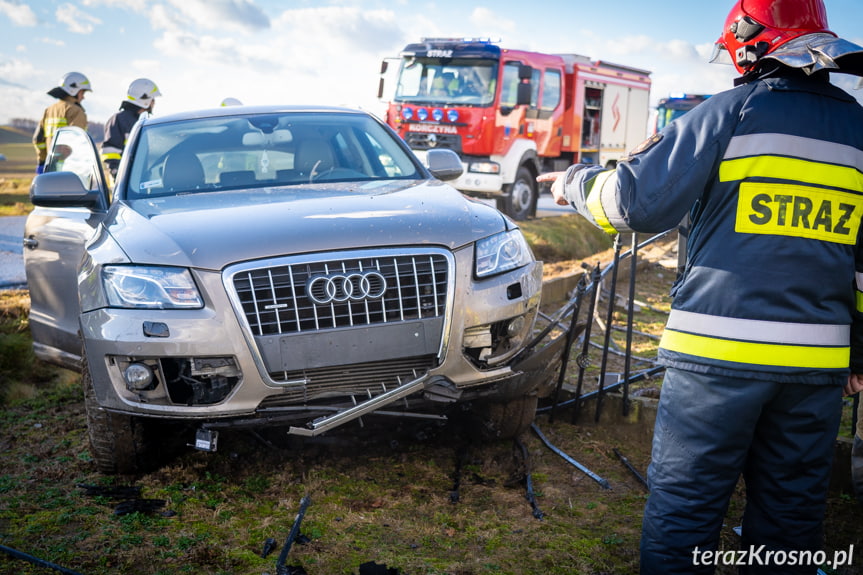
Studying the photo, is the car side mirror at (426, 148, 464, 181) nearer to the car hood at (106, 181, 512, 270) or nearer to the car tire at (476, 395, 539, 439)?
the car hood at (106, 181, 512, 270)

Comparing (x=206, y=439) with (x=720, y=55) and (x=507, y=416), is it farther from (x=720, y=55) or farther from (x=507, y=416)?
(x=720, y=55)

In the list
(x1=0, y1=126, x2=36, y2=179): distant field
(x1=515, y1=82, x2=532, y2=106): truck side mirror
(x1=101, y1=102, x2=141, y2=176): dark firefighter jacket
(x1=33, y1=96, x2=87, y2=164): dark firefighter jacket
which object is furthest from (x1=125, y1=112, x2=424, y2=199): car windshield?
(x1=0, y1=126, x2=36, y2=179): distant field

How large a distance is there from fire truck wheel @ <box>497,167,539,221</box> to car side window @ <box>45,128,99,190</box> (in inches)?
363

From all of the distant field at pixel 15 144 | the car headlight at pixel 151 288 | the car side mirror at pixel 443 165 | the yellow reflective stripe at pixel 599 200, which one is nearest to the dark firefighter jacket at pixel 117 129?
the car side mirror at pixel 443 165

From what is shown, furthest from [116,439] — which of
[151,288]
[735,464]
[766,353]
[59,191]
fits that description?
[766,353]

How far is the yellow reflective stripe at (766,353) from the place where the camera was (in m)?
2.24

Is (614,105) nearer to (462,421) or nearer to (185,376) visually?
(462,421)

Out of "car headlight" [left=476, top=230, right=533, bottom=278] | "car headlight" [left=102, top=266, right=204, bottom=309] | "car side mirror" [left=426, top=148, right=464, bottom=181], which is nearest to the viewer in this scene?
"car headlight" [left=102, top=266, right=204, bottom=309]

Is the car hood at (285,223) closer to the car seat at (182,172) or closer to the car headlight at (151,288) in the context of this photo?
the car headlight at (151,288)

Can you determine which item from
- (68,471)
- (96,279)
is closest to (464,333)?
(96,279)

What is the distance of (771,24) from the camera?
2336 millimetres

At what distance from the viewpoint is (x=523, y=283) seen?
12.1 ft

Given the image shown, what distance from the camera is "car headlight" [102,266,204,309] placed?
10.6ft

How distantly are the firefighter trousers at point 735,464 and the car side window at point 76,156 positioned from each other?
371cm
